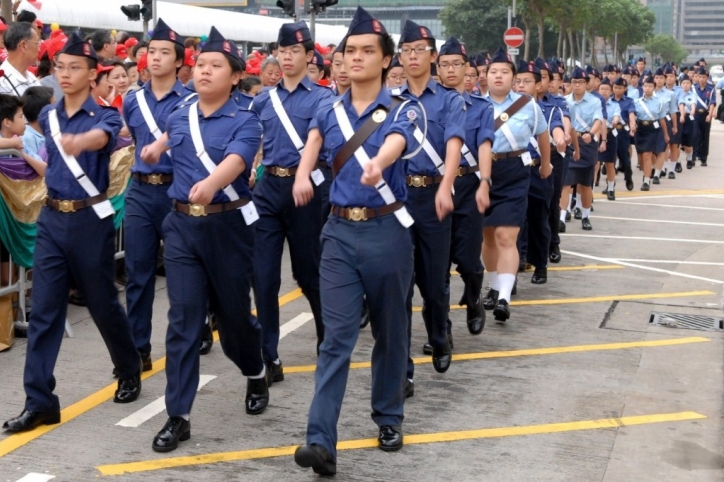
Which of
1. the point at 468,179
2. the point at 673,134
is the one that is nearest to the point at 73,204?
the point at 468,179

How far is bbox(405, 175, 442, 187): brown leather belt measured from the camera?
7.27 m

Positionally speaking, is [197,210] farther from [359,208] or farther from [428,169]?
[428,169]

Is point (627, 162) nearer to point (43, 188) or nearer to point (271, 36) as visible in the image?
point (43, 188)

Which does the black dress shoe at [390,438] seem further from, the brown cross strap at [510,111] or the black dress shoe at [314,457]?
the brown cross strap at [510,111]

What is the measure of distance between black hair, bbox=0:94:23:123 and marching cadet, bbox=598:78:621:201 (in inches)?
418

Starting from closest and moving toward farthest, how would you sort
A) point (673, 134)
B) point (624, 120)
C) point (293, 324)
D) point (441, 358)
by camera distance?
point (441, 358) < point (293, 324) < point (624, 120) < point (673, 134)

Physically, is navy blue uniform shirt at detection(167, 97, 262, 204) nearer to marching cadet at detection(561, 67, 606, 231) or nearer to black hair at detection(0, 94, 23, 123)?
black hair at detection(0, 94, 23, 123)

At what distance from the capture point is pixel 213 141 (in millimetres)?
6086

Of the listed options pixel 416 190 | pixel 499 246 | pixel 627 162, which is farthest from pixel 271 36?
pixel 416 190

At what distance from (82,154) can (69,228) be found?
401 mm

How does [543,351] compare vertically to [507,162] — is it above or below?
below

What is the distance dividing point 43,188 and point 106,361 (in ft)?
5.27

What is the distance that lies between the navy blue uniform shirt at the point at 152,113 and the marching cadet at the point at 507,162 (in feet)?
9.42

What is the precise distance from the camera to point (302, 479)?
5574 millimetres
